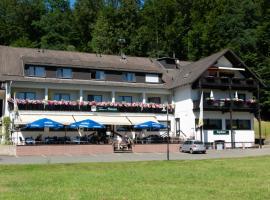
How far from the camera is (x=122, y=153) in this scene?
1639 inches

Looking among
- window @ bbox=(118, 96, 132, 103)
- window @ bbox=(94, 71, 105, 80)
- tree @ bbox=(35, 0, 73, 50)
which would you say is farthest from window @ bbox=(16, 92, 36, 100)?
tree @ bbox=(35, 0, 73, 50)

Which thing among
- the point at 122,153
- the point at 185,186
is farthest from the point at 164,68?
the point at 185,186

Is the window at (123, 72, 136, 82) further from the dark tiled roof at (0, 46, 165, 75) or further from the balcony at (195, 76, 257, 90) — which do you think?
the balcony at (195, 76, 257, 90)

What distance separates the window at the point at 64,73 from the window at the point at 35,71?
5.15 feet

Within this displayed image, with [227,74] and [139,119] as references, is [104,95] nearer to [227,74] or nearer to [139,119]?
[139,119]

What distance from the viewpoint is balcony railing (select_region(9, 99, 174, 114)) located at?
46500mm

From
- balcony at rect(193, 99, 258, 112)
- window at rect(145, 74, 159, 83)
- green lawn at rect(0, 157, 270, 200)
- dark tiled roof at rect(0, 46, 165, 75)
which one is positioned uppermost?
dark tiled roof at rect(0, 46, 165, 75)

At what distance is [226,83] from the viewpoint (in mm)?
53250

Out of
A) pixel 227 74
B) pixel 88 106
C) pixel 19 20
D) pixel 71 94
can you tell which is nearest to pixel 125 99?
pixel 88 106

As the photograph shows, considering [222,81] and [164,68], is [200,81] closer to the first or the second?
[222,81]

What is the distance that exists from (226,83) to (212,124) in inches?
191

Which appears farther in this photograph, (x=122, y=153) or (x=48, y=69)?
(x=48, y=69)

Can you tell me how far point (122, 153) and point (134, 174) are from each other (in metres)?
19.5

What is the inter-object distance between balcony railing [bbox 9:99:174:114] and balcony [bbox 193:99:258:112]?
15.4 ft
